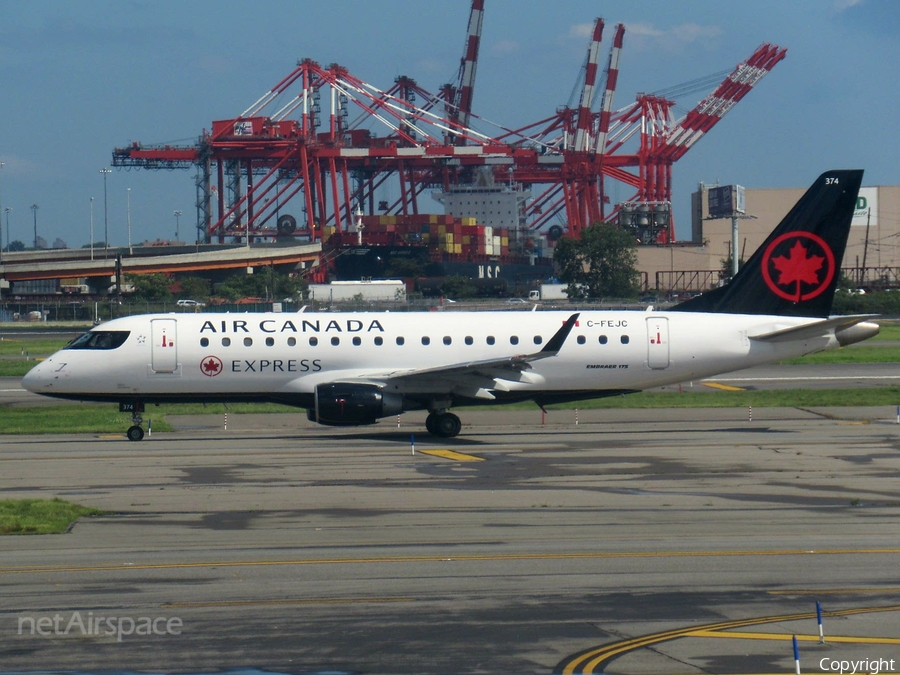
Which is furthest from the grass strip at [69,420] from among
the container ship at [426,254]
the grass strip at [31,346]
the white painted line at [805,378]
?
the container ship at [426,254]

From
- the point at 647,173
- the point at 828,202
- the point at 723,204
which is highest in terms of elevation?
the point at 647,173

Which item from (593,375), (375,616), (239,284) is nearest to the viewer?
(375,616)

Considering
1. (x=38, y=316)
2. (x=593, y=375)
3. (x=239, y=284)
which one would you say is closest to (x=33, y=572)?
(x=593, y=375)

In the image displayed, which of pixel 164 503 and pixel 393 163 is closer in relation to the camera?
pixel 164 503

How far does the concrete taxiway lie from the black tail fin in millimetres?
5258

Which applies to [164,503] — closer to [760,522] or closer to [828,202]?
[760,522]

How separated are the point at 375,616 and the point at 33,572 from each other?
5073mm

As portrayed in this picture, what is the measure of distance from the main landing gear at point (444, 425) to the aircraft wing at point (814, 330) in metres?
8.64

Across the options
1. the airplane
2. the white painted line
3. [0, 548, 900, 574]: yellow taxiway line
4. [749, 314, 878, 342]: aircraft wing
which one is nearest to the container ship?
the white painted line

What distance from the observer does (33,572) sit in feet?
45.5

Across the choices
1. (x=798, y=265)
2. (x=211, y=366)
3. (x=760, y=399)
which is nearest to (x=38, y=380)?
(x=211, y=366)

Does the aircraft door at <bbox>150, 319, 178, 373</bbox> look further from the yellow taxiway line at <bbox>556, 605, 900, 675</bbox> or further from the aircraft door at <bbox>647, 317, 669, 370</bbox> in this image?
the yellow taxiway line at <bbox>556, 605, 900, 675</bbox>

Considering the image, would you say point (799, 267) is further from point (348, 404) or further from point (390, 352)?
point (348, 404)

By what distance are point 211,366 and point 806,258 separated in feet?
55.4
